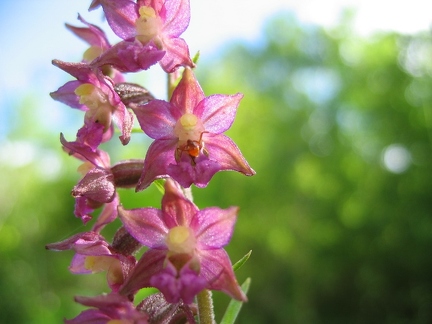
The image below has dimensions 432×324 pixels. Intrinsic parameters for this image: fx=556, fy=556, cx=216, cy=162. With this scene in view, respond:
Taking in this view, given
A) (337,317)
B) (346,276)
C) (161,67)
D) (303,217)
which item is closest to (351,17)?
(303,217)

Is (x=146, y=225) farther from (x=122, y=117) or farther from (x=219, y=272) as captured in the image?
(x=122, y=117)

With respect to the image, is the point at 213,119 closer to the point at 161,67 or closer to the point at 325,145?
the point at 161,67

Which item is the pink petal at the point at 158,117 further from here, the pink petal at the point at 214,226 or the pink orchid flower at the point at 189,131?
the pink petal at the point at 214,226

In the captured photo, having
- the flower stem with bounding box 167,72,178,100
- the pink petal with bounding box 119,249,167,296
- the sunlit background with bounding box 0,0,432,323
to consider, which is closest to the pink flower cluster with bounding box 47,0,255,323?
the pink petal with bounding box 119,249,167,296

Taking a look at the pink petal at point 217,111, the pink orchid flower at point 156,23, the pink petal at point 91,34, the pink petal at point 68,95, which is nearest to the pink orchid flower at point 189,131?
the pink petal at point 217,111

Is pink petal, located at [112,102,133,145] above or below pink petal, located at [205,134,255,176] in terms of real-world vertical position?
above

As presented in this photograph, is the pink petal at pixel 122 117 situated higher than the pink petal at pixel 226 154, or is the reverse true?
the pink petal at pixel 122 117

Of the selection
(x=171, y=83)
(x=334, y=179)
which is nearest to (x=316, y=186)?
(x=334, y=179)

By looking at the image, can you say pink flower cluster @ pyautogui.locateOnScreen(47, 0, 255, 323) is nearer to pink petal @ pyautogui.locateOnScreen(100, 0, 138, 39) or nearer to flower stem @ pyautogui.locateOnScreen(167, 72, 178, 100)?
pink petal @ pyautogui.locateOnScreen(100, 0, 138, 39)
